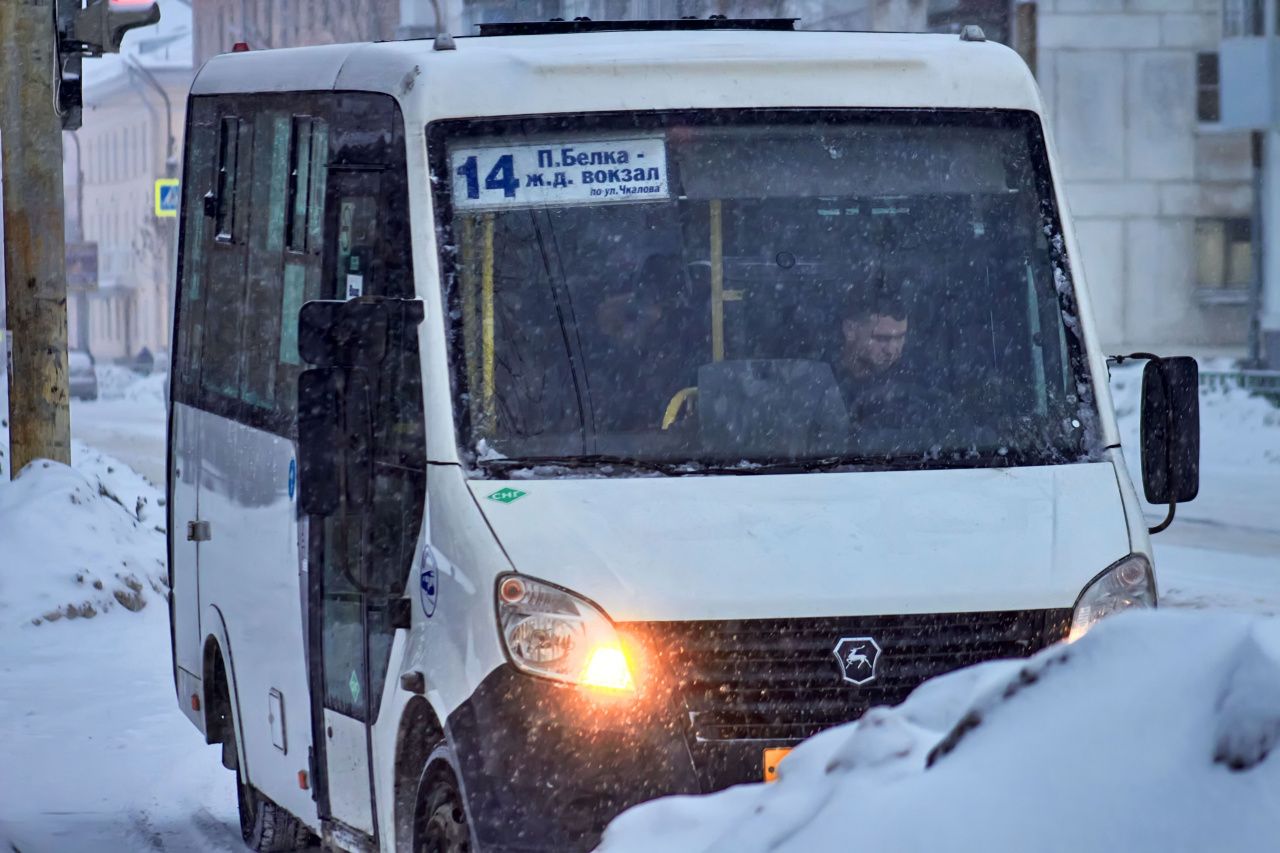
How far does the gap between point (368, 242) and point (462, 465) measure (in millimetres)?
870

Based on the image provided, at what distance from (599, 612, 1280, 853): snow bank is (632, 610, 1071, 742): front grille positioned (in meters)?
1.98

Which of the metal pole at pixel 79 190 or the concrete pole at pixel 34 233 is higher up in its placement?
the metal pole at pixel 79 190

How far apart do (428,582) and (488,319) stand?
2.16ft

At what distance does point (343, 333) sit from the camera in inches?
221

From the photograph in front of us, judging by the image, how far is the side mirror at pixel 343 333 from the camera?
557cm

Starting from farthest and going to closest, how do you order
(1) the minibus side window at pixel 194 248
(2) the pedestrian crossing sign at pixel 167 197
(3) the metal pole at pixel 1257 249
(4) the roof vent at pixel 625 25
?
(3) the metal pole at pixel 1257 249, (2) the pedestrian crossing sign at pixel 167 197, (1) the minibus side window at pixel 194 248, (4) the roof vent at pixel 625 25

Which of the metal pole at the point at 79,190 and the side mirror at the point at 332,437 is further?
the metal pole at the point at 79,190

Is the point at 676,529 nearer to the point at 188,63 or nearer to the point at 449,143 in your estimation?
the point at 449,143

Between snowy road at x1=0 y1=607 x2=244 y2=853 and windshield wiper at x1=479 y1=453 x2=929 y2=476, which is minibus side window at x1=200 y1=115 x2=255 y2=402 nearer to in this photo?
snowy road at x1=0 y1=607 x2=244 y2=853

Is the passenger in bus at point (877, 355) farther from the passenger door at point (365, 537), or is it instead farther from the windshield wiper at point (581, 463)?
the passenger door at point (365, 537)

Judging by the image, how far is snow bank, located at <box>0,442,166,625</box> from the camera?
43.7 feet

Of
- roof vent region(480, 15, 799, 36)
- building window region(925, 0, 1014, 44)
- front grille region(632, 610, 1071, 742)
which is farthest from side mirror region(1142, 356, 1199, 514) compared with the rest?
building window region(925, 0, 1014, 44)

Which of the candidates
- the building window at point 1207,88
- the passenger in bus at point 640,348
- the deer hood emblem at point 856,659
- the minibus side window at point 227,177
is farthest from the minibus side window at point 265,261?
the building window at point 1207,88

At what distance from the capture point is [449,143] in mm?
6039
